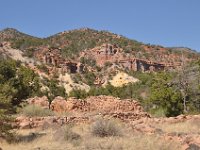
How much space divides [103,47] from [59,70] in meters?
24.9

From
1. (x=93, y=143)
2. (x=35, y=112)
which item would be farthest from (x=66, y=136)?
(x=35, y=112)

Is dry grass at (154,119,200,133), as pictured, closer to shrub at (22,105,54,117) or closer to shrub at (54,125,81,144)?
shrub at (54,125,81,144)

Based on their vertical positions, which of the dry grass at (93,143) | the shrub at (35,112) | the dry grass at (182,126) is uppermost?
the shrub at (35,112)

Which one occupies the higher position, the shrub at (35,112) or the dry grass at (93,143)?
the shrub at (35,112)

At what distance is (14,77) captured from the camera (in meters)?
30.1

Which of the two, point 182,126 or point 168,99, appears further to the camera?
point 168,99

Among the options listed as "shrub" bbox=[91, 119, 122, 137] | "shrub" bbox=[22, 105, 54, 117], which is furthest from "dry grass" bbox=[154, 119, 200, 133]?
"shrub" bbox=[22, 105, 54, 117]

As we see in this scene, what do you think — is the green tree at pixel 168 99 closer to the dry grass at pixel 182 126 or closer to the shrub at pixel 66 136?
the dry grass at pixel 182 126

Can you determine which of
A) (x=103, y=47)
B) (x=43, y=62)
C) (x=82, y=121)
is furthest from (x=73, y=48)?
(x=82, y=121)

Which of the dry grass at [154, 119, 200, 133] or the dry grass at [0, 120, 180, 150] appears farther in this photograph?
the dry grass at [154, 119, 200, 133]

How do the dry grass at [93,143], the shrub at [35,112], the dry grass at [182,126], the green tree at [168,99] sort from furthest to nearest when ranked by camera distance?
the green tree at [168,99]
the shrub at [35,112]
the dry grass at [182,126]
the dry grass at [93,143]

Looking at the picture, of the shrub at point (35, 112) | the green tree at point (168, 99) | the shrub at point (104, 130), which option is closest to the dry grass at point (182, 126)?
the shrub at point (104, 130)

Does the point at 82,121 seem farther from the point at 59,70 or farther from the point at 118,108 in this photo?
the point at 59,70

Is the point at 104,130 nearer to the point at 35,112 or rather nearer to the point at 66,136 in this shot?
the point at 66,136
